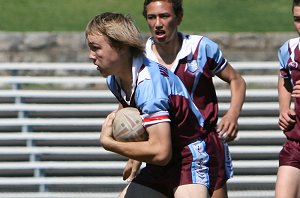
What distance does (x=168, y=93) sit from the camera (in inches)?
194

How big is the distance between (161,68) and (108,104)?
436 cm

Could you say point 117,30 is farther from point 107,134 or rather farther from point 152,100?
point 107,134

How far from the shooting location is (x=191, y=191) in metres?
5.13

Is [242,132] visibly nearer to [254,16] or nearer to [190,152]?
[254,16]

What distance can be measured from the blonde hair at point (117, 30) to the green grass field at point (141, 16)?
6095 millimetres

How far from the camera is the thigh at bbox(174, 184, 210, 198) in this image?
16.8 ft

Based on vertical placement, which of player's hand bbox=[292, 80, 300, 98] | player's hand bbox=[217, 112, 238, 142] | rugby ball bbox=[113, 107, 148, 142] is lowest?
player's hand bbox=[217, 112, 238, 142]

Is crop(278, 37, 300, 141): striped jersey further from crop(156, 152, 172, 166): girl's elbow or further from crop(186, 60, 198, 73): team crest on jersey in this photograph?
crop(156, 152, 172, 166): girl's elbow

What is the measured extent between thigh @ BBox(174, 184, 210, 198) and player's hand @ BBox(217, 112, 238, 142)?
27.6 inches

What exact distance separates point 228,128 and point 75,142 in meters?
3.76

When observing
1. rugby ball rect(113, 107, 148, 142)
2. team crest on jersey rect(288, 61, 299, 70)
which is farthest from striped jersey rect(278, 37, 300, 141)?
rugby ball rect(113, 107, 148, 142)

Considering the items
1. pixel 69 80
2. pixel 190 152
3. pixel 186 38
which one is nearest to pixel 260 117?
pixel 69 80

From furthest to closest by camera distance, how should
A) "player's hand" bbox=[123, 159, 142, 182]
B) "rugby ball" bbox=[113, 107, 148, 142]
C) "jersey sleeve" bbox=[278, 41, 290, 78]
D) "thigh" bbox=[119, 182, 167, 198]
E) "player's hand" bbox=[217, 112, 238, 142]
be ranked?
1. "jersey sleeve" bbox=[278, 41, 290, 78]
2. "player's hand" bbox=[217, 112, 238, 142]
3. "player's hand" bbox=[123, 159, 142, 182]
4. "thigh" bbox=[119, 182, 167, 198]
5. "rugby ball" bbox=[113, 107, 148, 142]

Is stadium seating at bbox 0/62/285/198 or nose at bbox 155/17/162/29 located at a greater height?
nose at bbox 155/17/162/29
